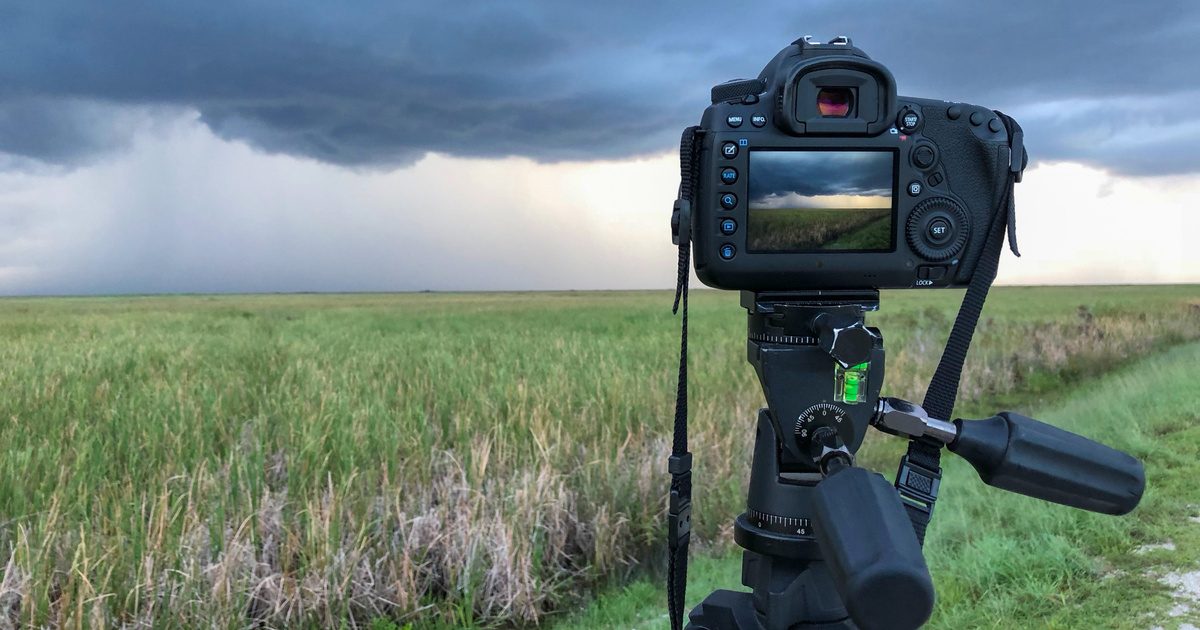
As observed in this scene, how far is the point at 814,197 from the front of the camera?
5.90 feet

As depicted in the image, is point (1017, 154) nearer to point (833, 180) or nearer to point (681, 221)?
point (833, 180)

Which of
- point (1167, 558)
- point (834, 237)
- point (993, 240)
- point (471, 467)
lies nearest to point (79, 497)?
point (471, 467)

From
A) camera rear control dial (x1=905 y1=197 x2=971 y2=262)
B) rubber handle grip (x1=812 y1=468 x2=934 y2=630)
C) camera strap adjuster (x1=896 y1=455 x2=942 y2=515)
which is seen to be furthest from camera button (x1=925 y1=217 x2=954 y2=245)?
rubber handle grip (x1=812 y1=468 x2=934 y2=630)

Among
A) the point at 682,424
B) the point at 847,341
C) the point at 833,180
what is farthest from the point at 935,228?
the point at 682,424

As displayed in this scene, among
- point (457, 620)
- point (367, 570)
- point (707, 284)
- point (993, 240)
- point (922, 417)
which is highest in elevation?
point (993, 240)

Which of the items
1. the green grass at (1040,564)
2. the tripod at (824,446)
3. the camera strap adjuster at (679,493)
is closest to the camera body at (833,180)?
the tripod at (824,446)

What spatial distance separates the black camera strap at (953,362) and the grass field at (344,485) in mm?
2005

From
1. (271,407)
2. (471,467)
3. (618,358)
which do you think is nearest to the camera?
(471,467)

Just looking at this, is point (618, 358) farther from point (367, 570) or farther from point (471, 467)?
point (367, 570)

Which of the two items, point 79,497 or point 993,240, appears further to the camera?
point 79,497

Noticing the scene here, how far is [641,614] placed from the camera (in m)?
3.81

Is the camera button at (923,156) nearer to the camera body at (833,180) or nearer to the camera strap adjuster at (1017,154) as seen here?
the camera body at (833,180)

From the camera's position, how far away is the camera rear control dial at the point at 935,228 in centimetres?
188

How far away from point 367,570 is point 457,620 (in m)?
0.51
